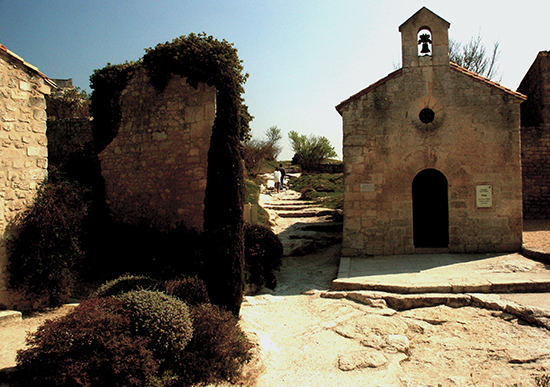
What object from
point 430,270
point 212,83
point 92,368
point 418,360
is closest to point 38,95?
point 212,83

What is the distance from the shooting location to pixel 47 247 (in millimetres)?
6590

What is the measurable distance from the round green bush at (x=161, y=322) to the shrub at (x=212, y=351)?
0.61 ft

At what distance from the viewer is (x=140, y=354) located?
4320 millimetres

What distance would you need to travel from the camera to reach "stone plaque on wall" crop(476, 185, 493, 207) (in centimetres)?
980

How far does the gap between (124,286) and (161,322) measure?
5.78ft

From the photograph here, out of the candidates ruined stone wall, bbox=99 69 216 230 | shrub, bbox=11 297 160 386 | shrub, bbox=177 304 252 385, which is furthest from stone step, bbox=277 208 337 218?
shrub, bbox=11 297 160 386

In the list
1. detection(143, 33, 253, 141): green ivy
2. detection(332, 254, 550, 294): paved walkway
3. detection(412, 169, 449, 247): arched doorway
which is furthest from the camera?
detection(412, 169, 449, 247): arched doorway

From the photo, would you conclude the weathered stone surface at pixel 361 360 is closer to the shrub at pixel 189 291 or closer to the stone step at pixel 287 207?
the shrub at pixel 189 291

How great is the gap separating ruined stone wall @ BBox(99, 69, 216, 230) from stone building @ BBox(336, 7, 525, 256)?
4.27m

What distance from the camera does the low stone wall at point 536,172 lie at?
1456cm

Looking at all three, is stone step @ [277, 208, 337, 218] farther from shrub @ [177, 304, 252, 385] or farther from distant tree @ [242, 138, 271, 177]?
shrub @ [177, 304, 252, 385]

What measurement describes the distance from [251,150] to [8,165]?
735 inches

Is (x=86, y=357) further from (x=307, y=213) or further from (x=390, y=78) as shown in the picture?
(x=307, y=213)

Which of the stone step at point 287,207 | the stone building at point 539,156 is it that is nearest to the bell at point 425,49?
the stone building at point 539,156
